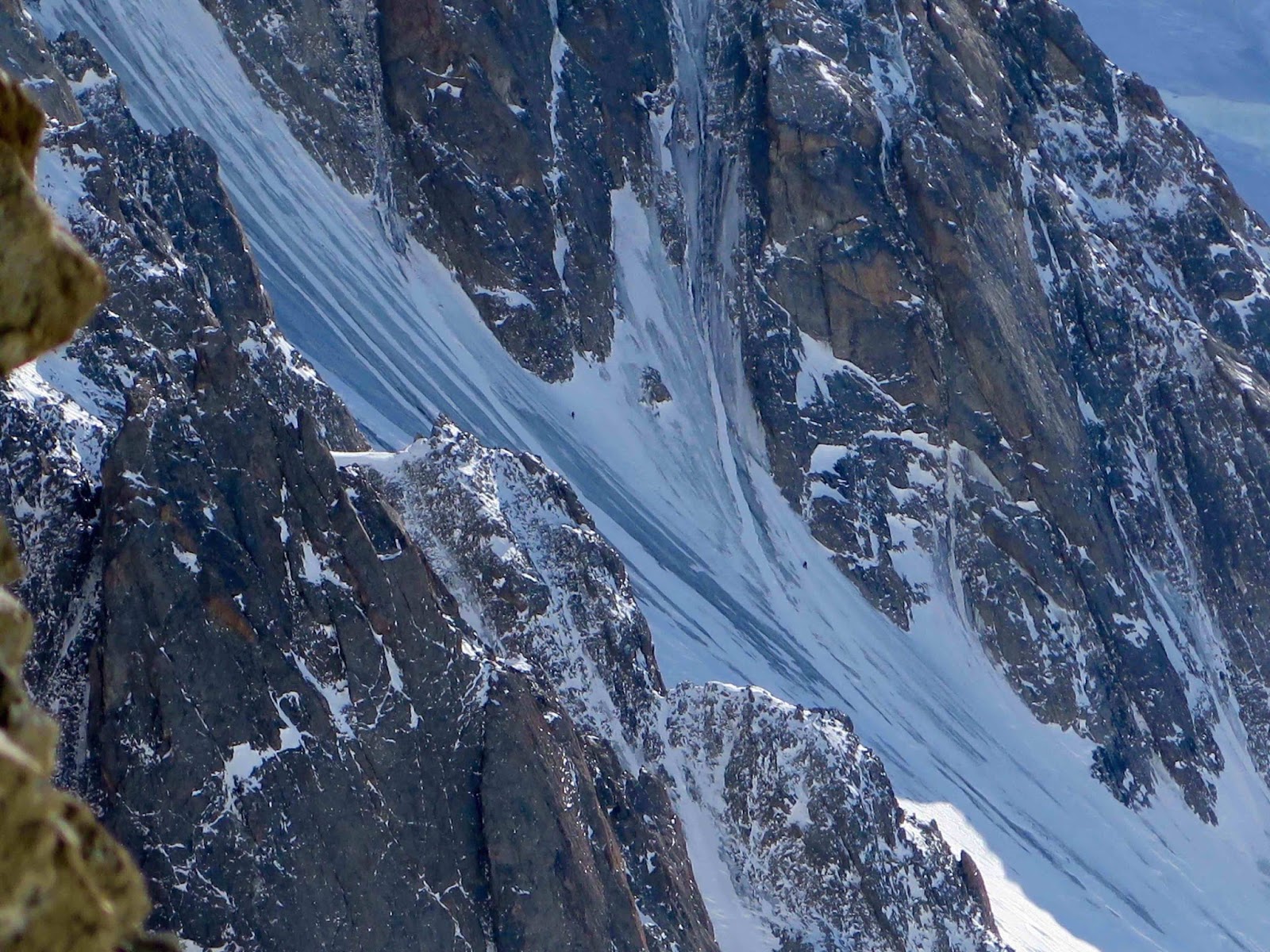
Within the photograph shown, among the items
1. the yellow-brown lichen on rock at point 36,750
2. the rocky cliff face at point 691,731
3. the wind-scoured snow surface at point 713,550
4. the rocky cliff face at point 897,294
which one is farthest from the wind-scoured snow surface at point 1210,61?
the yellow-brown lichen on rock at point 36,750

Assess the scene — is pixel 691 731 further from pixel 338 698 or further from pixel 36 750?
pixel 36 750

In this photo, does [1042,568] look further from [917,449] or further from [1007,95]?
[1007,95]

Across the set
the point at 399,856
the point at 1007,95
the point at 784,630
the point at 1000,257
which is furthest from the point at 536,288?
the point at 399,856

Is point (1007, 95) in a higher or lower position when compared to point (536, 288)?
higher

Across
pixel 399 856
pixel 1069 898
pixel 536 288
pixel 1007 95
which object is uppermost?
pixel 1007 95

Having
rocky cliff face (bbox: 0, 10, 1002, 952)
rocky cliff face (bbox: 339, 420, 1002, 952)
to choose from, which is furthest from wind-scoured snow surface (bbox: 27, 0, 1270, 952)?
rocky cliff face (bbox: 0, 10, 1002, 952)

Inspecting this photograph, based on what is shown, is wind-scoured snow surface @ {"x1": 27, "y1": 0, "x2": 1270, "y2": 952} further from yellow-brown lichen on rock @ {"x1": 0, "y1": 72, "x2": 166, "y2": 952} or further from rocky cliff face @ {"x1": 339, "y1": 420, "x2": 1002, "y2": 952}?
yellow-brown lichen on rock @ {"x1": 0, "y1": 72, "x2": 166, "y2": 952}

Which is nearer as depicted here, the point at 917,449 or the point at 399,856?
the point at 399,856

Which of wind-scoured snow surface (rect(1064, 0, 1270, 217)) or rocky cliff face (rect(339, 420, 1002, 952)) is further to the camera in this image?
wind-scoured snow surface (rect(1064, 0, 1270, 217))
